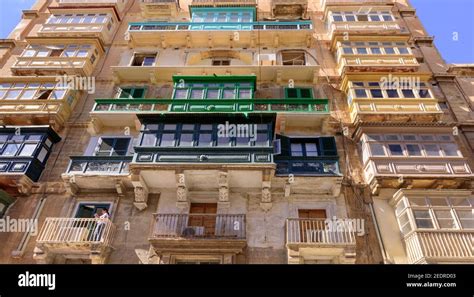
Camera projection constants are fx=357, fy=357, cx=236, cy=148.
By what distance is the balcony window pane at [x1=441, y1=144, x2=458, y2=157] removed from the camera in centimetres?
1630

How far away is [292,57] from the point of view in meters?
24.3

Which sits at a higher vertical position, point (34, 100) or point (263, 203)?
point (34, 100)

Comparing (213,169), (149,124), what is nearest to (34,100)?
(149,124)

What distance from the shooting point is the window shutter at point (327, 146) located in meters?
17.0

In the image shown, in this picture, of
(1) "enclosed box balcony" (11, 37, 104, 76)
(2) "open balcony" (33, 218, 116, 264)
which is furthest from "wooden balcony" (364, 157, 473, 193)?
(1) "enclosed box balcony" (11, 37, 104, 76)

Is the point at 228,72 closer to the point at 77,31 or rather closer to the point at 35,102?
the point at 35,102

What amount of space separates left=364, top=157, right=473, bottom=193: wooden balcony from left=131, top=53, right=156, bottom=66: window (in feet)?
50.9

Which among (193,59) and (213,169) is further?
(193,59)

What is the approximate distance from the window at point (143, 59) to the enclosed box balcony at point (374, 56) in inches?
480

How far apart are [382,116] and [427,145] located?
8.38 ft

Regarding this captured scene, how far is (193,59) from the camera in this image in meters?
23.6

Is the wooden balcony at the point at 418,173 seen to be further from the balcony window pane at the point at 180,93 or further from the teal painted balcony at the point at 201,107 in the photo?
the balcony window pane at the point at 180,93

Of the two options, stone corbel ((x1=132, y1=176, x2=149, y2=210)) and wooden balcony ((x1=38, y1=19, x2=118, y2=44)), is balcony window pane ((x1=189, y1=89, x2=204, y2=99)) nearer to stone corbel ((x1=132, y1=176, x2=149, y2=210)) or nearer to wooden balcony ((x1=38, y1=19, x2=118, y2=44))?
stone corbel ((x1=132, y1=176, x2=149, y2=210))

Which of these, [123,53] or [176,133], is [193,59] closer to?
[123,53]
